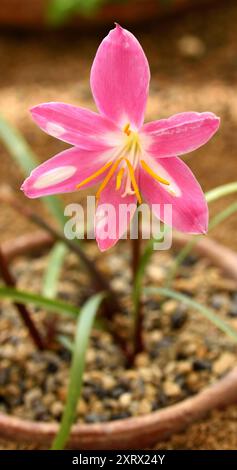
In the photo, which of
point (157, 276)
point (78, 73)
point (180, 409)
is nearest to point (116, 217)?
point (180, 409)

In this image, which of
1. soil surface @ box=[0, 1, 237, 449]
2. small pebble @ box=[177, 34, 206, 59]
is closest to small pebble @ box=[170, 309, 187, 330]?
soil surface @ box=[0, 1, 237, 449]

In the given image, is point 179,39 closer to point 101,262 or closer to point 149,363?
point 101,262

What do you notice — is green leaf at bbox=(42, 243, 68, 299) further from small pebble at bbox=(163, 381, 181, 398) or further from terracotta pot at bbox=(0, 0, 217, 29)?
terracotta pot at bbox=(0, 0, 217, 29)

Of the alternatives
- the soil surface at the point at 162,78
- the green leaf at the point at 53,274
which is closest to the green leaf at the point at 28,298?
the green leaf at the point at 53,274

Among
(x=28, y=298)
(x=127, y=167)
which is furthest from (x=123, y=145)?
(x=28, y=298)

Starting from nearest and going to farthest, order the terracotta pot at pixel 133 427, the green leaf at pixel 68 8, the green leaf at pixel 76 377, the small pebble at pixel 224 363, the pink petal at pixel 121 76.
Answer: the pink petal at pixel 121 76
the green leaf at pixel 76 377
the terracotta pot at pixel 133 427
the small pebble at pixel 224 363
the green leaf at pixel 68 8

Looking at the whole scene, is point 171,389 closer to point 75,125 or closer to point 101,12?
point 75,125

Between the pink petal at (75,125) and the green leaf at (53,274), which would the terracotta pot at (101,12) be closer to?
the green leaf at (53,274)
